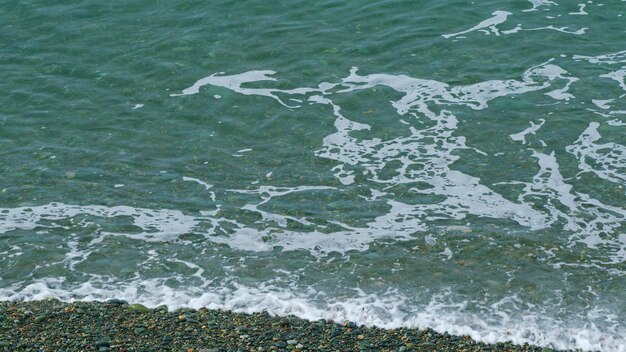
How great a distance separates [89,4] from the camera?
23.5 m

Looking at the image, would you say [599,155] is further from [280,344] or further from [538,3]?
[280,344]

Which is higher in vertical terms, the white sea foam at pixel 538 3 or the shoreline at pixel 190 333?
the shoreline at pixel 190 333

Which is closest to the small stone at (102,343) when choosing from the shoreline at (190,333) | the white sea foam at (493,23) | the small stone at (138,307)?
the shoreline at (190,333)

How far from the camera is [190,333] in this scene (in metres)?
10.9

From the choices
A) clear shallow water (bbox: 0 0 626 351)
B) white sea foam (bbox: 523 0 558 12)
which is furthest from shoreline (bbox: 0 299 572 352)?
white sea foam (bbox: 523 0 558 12)

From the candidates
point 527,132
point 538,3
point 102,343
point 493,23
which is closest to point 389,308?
point 102,343

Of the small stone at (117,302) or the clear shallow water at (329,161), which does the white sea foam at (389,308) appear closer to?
the clear shallow water at (329,161)

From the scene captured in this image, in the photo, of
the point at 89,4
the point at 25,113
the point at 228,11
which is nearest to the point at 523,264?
the point at 25,113

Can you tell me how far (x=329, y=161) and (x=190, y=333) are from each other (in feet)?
19.4

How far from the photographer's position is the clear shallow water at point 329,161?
41.1ft

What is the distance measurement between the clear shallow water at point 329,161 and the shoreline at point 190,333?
43cm

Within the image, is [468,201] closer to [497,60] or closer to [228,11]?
[497,60]

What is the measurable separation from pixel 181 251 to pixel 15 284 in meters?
2.45

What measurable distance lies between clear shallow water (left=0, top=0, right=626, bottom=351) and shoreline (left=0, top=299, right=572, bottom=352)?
0.43 meters
